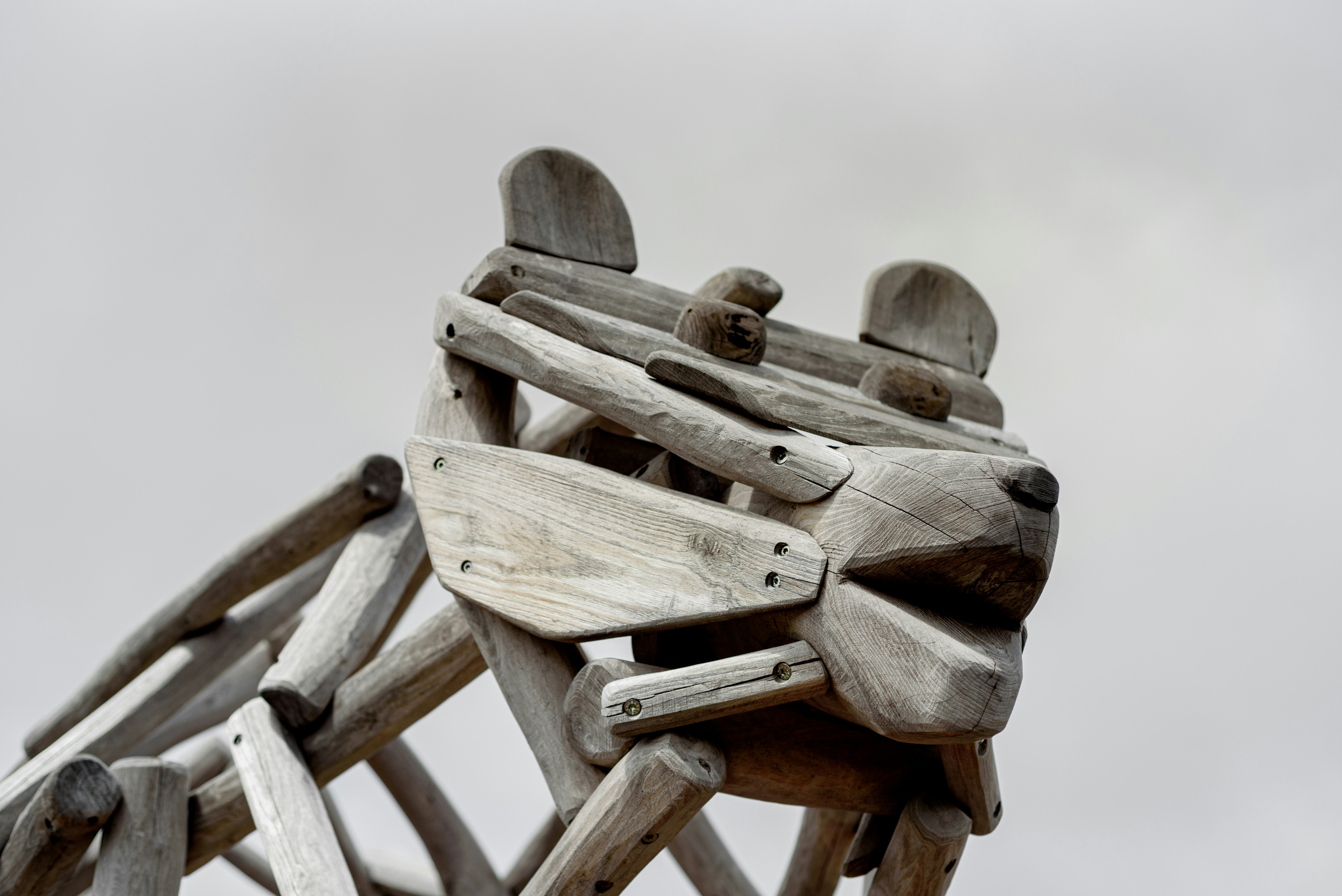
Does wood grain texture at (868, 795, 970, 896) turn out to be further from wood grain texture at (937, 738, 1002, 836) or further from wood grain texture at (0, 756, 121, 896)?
wood grain texture at (0, 756, 121, 896)

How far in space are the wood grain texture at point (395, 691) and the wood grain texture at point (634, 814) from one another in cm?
82

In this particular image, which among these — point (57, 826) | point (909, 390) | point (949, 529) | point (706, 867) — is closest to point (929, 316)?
point (909, 390)

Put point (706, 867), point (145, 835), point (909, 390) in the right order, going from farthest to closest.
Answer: point (706, 867)
point (145, 835)
point (909, 390)

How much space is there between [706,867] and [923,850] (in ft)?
6.27

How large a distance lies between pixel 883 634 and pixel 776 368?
0.86 m

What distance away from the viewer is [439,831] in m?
A: 4.61

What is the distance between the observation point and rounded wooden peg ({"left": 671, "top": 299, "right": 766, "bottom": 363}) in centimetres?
268

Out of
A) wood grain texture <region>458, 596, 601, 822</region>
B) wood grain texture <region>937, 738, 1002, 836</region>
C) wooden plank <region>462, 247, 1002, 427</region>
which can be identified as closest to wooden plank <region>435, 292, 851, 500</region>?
wooden plank <region>462, 247, 1002, 427</region>

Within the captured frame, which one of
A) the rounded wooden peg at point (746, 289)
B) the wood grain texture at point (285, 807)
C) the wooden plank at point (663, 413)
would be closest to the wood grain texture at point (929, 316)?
the rounded wooden peg at point (746, 289)

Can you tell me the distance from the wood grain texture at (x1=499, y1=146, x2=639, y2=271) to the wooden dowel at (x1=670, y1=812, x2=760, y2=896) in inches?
87.9

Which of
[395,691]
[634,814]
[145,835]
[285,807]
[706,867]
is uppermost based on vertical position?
[634,814]

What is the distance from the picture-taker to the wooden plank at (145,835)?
325 centimetres

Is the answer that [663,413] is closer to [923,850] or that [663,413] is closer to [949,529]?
[949,529]

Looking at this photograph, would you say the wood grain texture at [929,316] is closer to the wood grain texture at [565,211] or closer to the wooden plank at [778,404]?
the wood grain texture at [565,211]
